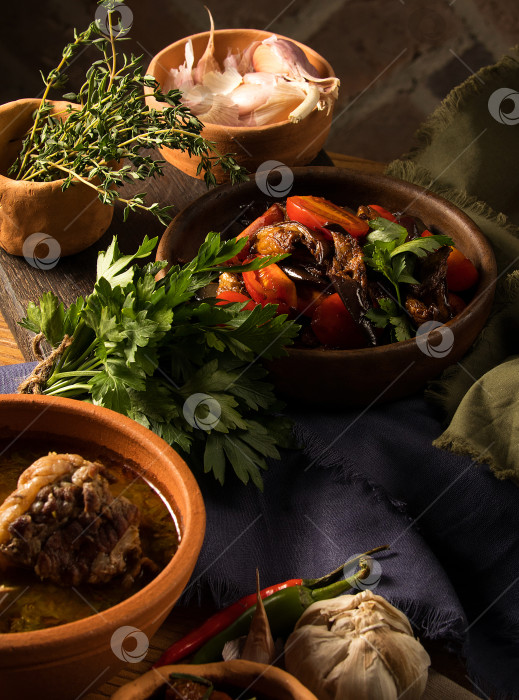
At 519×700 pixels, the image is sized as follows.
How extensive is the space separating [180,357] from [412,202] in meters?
0.73

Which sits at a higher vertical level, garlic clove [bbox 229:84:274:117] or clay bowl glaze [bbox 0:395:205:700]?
garlic clove [bbox 229:84:274:117]

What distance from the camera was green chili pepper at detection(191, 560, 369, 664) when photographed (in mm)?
1129

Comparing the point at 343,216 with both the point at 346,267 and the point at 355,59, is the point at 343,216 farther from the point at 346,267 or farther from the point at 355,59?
the point at 355,59

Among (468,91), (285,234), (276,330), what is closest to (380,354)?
(276,330)

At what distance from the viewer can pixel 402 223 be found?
5.30ft

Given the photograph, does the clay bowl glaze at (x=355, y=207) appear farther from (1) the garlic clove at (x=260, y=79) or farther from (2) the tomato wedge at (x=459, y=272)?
(1) the garlic clove at (x=260, y=79)

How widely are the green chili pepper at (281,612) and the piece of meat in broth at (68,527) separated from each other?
0.26m

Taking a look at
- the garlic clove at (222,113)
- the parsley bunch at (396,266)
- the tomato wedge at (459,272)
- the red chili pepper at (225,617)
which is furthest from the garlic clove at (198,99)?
the red chili pepper at (225,617)

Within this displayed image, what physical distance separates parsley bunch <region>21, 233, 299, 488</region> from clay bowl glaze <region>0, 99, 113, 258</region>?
312mm

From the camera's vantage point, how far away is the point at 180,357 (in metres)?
1.27

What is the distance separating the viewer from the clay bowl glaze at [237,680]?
953 millimetres

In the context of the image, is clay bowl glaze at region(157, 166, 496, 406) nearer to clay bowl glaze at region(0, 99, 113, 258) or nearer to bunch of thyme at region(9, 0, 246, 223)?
bunch of thyme at region(9, 0, 246, 223)

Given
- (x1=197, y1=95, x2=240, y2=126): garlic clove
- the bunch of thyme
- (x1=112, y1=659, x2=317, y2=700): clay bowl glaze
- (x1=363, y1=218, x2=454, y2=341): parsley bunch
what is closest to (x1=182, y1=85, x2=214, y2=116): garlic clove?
(x1=197, y1=95, x2=240, y2=126): garlic clove

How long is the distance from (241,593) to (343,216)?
2.55ft
